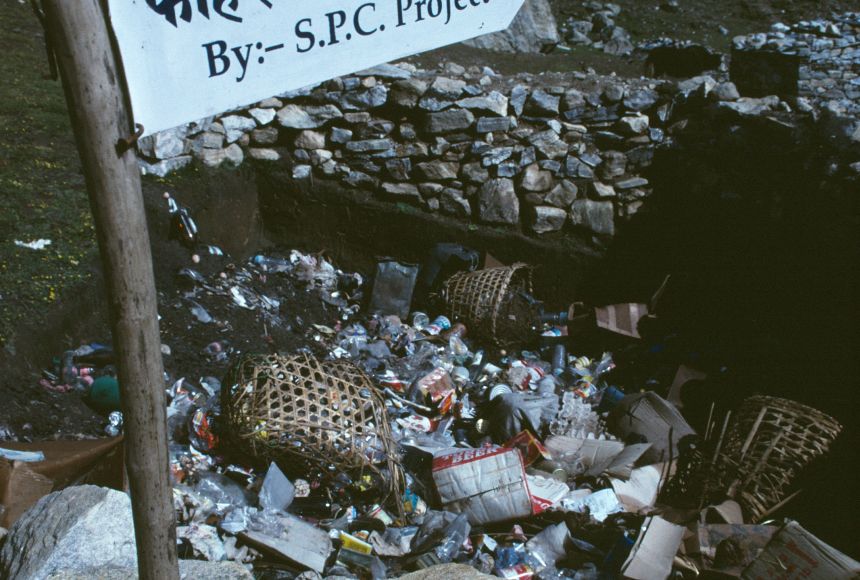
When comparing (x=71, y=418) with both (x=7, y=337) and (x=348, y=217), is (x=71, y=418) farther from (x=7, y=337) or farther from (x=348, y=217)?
(x=348, y=217)

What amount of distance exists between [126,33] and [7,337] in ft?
9.59

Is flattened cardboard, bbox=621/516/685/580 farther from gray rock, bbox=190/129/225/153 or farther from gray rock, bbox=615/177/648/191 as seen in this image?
gray rock, bbox=190/129/225/153

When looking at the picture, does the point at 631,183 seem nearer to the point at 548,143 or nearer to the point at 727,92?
the point at 548,143

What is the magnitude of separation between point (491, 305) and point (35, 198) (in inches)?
121

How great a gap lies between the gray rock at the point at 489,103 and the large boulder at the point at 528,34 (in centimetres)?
332

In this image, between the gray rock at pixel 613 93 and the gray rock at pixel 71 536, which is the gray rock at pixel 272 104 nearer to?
the gray rock at pixel 613 93

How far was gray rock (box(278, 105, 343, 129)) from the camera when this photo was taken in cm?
551

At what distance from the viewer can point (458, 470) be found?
335 cm

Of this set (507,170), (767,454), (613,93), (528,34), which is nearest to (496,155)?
(507,170)

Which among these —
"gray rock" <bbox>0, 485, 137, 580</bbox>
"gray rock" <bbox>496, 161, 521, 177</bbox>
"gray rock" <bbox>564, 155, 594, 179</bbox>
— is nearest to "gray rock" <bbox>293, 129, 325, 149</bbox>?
"gray rock" <bbox>496, 161, 521, 177</bbox>

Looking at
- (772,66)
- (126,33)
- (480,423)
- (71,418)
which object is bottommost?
(480,423)

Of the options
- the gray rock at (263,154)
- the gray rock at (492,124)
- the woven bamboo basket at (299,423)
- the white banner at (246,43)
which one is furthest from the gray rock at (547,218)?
the white banner at (246,43)

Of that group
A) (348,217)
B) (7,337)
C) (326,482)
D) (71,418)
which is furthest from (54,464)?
(348,217)

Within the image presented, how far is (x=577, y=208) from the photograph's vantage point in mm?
5285
